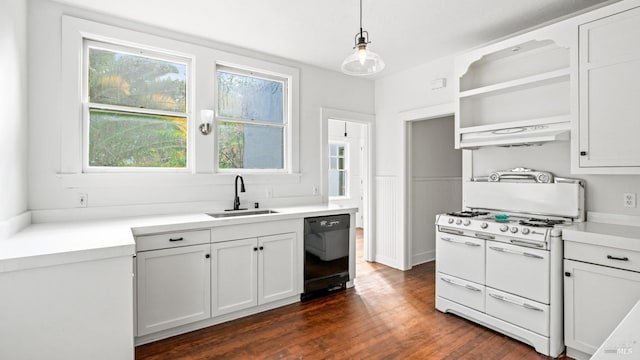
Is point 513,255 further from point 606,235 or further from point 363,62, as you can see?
point 363,62

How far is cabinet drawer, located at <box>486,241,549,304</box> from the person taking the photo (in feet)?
7.70

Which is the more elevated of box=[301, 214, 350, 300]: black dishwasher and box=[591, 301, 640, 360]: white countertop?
box=[591, 301, 640, 360]: white countertop

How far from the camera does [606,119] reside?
2332mm

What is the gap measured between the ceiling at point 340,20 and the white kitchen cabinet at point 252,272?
1.97m

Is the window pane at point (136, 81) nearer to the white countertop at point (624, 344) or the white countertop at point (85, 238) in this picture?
the white countertop at point (85, 238)

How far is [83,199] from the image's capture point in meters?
2.72

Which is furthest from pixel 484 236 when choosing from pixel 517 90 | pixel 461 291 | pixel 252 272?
pixel 252 272

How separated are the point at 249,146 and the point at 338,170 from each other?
12.7 ft

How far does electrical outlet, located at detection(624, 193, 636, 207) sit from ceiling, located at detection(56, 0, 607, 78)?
1.53 metres

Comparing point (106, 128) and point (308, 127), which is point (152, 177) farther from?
point (308, 127)

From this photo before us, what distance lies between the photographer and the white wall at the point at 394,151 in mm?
4098

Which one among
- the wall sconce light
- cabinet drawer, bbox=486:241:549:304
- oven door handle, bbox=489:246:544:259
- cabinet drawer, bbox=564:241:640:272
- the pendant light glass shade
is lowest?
cabinet drawer, bbox=486:241:549:304

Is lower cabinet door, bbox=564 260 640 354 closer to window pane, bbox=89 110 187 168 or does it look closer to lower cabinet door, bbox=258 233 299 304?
lower cabinet door, bbox=258 233 299 304

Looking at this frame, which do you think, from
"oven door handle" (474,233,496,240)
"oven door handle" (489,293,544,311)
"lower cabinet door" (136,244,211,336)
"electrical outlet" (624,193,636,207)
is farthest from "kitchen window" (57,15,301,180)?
"electrical outlet" (624,193,636,207)
